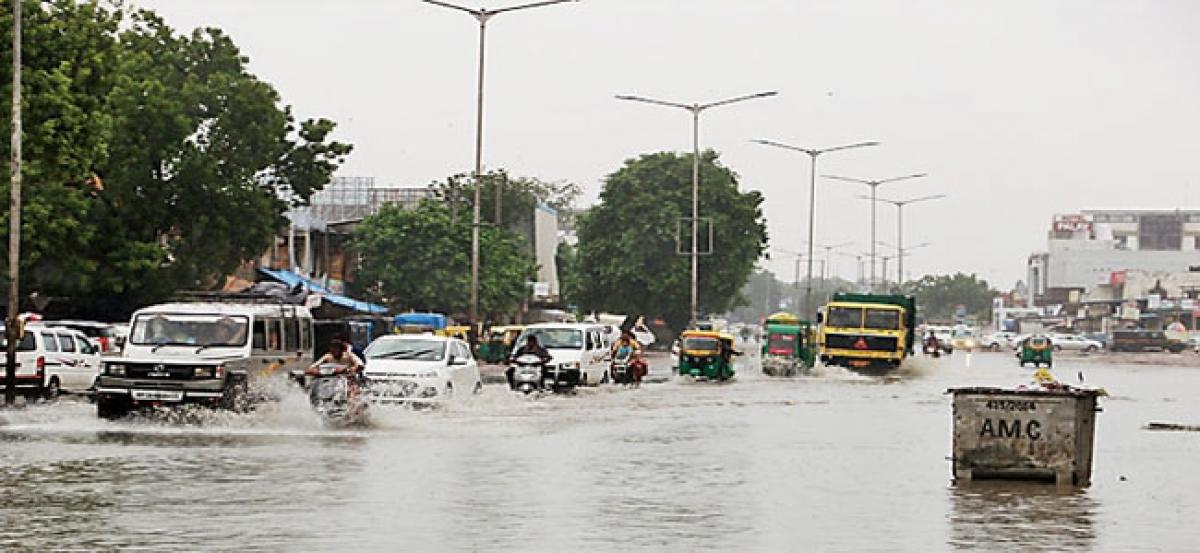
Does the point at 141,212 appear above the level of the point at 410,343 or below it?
above

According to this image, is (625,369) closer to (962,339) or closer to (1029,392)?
(1029,392)

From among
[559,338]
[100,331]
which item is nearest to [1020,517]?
[559,338]

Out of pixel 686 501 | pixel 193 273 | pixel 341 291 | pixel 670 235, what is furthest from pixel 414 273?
pixel 686 501

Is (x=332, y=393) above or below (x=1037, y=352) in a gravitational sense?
below

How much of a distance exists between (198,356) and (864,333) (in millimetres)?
36302

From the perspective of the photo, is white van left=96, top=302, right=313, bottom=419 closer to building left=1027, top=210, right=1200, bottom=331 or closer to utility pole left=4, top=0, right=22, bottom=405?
utility pole left=4, top=0, right=22, bottom=405

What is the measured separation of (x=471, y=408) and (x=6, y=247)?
1691cm

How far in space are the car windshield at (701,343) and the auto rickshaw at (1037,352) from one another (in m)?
23.0

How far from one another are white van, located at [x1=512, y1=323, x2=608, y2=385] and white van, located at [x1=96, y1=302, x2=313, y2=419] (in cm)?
1194

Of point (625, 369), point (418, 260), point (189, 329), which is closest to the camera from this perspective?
point (189, 329)

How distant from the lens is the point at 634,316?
99062 mm

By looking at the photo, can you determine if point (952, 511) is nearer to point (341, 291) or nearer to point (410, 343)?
point (410, 343)

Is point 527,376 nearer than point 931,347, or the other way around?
point 527,376

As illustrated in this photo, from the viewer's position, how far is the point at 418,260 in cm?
Result: 7894
